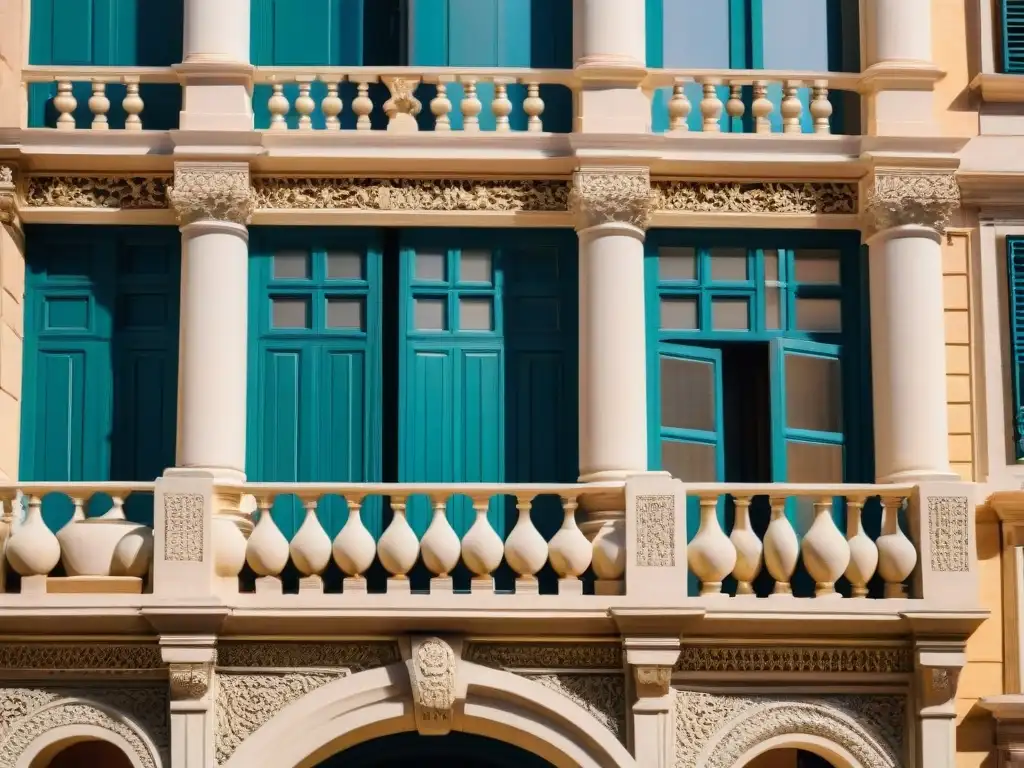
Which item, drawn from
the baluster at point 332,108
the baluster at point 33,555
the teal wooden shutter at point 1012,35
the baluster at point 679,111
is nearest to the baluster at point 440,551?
Result: the baluster at point 33,555

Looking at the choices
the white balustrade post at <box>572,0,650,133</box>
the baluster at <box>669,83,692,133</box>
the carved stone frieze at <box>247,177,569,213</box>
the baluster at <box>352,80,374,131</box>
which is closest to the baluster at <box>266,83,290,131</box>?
the carved stone frieze at <box>247,177,569,213</box>

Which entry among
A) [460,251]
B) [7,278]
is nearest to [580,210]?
[460,251]

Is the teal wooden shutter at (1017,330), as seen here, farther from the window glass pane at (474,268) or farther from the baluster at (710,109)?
the window glass pane at (474,268)

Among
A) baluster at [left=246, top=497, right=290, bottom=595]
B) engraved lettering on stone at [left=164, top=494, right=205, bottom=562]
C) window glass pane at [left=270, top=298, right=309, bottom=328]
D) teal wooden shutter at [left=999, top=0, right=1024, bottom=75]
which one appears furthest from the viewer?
teal wooden shutter at [left=999, top=0, right=1024, bottom=75]

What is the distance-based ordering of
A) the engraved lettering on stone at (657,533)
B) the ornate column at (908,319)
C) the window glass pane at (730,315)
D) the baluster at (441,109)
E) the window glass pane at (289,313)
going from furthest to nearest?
the window glass pane at (730,315), the window glass pane at (289,313), the baluster at (441,109), the ornate column at (908,319), the engraved lettering on stone at (657,533)

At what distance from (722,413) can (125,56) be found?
18.7 feet

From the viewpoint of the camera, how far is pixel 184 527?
14.3 metres

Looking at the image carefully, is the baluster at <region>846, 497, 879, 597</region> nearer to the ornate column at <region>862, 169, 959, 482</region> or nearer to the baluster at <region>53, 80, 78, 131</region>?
the ornate column at <region>862, 169, 959, 482</region>

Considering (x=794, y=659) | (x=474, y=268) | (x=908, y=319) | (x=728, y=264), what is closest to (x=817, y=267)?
(x=728, y=264)

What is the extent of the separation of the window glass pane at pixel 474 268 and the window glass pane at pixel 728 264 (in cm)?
184

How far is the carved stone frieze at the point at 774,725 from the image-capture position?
14.6 m

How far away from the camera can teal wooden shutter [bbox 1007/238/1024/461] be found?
1556 centimetres

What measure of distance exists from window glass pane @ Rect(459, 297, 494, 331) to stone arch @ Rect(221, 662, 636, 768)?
9.20ft

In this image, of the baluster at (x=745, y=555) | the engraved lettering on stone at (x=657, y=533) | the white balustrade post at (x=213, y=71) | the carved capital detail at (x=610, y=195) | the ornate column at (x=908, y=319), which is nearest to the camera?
the engraved lettering on stone at (x=657, y=533)
